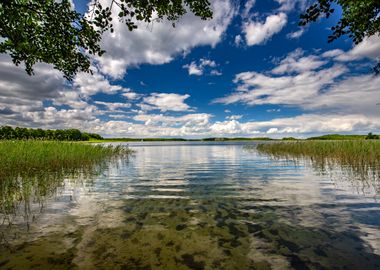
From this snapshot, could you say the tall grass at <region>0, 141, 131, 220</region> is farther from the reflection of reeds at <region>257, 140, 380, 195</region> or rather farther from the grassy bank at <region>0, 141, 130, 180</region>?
the reflection of reeds at <region>257, 140, 380, 195</region>

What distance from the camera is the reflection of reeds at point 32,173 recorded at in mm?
8109

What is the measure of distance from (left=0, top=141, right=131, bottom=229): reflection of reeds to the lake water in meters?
0.12

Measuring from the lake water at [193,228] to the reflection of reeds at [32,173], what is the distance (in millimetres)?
116

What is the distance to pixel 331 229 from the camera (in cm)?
A: 582

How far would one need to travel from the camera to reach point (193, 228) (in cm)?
601

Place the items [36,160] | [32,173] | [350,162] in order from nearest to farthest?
1. [32,173]
2. [36,160]
3. [350,162]

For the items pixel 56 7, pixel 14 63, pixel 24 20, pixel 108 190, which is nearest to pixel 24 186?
pixel 108 190

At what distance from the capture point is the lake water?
4.38 m

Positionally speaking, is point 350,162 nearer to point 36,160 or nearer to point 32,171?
point 32,171

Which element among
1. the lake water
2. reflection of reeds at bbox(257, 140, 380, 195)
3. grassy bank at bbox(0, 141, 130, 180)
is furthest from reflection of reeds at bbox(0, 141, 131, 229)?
reflection of reeds at bbox(257, 140, 380, 195)

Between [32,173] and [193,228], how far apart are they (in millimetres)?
12322

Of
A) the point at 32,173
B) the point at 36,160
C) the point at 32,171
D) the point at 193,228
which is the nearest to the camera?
the point at 193,228

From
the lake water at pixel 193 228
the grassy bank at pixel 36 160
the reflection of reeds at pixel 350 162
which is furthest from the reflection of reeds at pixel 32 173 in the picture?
the reflection of reeds at pixel 350 162

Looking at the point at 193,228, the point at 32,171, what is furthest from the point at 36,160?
the point at 193,228
